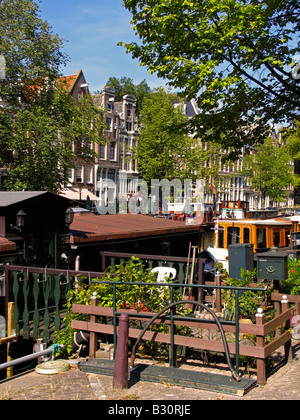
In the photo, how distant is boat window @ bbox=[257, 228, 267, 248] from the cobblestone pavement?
12.2 metres

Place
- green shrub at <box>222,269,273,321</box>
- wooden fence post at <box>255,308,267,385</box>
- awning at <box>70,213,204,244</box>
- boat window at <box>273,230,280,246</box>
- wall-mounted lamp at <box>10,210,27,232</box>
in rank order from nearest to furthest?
wooden fence post at <box>255,308,267,385</box>, green shrub at <box>222,269,273,321</box>, wall-mounted lamp at <box>10,210,27,232</box>, awning at <box>70,213,204,244</box>, boat window at <box>273,230,280,246</box>

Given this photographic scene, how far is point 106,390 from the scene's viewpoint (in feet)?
17.3

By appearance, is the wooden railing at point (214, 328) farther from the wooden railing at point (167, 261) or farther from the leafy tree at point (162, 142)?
the leafy tree at point (162, 142)

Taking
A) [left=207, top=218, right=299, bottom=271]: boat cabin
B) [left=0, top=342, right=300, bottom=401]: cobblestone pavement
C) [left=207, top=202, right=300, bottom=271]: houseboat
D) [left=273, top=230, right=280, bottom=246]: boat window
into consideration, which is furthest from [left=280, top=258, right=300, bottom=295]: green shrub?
[left=273, top=230, right=280, bottom=246]: boat window

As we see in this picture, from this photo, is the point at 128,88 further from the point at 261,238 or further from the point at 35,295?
the point at 35,295

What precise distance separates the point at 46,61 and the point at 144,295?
54.6 feet

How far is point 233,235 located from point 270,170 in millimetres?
39594

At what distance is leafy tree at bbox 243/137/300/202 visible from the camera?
181ft

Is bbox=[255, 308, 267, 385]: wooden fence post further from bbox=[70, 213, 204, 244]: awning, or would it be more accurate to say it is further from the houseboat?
the houseboat

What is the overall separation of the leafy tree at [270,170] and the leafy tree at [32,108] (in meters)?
36.5

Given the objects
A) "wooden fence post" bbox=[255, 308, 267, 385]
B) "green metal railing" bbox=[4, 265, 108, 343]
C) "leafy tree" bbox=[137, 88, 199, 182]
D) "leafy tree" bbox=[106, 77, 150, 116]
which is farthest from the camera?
"leafy tree" bbox=[106, 77, 150, 116]

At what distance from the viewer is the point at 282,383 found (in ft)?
18.0
